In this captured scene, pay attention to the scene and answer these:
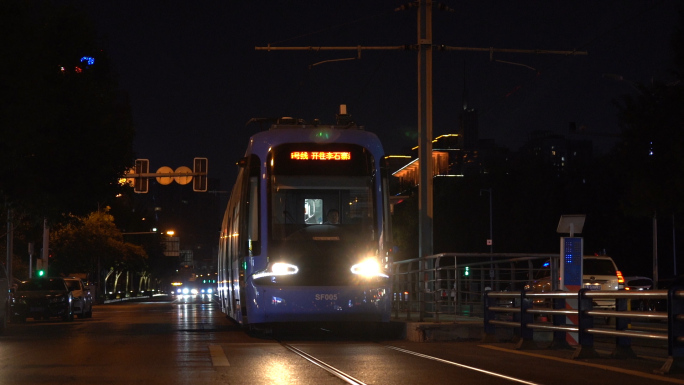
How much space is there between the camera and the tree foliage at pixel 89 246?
→ 72.0 meters

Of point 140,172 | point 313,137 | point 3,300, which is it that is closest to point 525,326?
point 313,137

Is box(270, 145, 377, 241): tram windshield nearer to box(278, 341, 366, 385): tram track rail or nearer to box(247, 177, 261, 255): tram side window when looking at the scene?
box(247, 177, 261, 255): tram side window

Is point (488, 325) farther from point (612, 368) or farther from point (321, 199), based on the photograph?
point (612, 368)

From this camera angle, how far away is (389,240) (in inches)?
703

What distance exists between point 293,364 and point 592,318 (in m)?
3.89

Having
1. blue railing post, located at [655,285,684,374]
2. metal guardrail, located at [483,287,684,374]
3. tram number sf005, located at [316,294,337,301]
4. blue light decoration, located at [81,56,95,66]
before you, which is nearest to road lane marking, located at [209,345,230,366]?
tram number sf005, located at [316,294,337,301]

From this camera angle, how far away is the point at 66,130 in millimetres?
26969

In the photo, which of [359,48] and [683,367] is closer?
[683,367]

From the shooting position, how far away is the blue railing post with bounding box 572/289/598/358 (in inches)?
500

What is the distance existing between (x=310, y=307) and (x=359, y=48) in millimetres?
8782

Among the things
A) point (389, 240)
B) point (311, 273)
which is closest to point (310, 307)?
point (311, 273)

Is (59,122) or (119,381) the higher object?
(59,122)

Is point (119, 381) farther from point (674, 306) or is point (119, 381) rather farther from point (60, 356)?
point (674, 306)

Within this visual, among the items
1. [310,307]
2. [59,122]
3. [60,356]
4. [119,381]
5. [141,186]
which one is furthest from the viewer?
[141,186]
